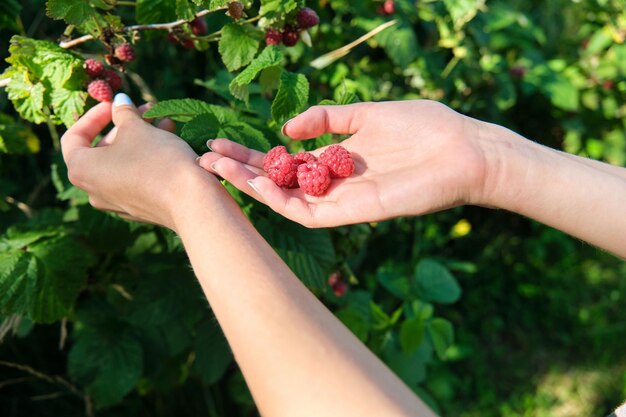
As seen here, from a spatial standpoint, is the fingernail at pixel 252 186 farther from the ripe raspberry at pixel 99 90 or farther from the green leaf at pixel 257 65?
the ripe raspberry at pixel 99 90

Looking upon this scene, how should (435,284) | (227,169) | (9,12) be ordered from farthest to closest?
(435,284) < (9,12) < (227,169)

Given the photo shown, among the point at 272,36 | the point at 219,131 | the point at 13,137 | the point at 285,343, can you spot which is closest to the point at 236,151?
the point at 219,131

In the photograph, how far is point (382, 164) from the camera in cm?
134

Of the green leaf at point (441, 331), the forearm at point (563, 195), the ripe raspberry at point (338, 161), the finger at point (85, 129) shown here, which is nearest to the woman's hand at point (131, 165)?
the finger at point (85, 129)

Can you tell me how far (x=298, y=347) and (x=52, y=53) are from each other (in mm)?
903

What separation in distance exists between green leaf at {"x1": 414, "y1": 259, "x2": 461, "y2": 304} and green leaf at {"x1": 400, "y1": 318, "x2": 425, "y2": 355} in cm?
25

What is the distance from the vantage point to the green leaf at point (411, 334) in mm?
1745

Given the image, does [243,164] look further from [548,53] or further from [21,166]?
[548,53]

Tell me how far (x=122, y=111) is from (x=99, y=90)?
7cm

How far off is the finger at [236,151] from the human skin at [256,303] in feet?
0.18

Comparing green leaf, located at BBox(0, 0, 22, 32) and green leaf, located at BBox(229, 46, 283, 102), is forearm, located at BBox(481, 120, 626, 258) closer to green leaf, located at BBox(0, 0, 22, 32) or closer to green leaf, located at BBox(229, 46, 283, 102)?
green leaf, located at BBox(229, 46, 283, 102)

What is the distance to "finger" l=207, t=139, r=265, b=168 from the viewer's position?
3.93ft

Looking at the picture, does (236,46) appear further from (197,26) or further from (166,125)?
(166,125)

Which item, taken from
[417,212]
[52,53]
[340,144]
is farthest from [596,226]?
[52,53]
